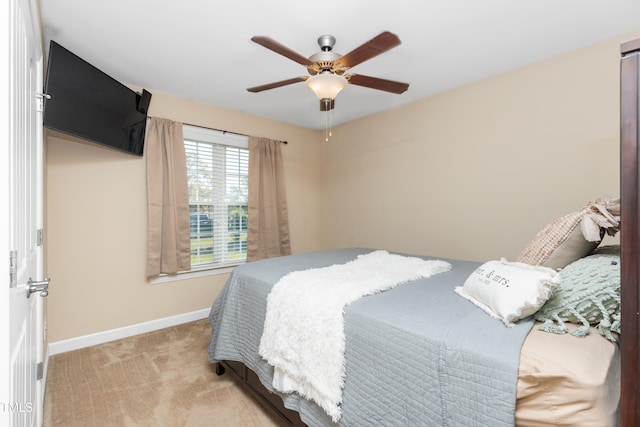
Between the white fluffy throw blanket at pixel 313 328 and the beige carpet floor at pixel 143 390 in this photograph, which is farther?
the beige carpet floor at pixel 143 390

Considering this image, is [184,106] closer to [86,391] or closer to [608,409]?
[86,391]

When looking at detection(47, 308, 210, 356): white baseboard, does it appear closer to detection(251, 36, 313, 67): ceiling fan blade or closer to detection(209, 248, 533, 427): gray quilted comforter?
detection(209, 248, 533, 427): gray quilted comforter

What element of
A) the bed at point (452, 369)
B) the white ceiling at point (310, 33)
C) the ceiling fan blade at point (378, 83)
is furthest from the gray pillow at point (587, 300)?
the white ceiling at point (310, 33)

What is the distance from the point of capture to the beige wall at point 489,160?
2320 millimetres

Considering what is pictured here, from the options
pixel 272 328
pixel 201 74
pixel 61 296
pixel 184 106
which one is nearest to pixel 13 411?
pixel 272 328

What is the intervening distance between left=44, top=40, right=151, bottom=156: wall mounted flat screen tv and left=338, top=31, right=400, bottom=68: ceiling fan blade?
183cm

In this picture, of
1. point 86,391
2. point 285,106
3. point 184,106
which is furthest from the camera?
point 285,106

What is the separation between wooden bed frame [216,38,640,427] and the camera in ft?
2.31

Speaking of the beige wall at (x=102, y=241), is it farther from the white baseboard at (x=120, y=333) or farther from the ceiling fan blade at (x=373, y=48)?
the ceiling fan blade at (x=373, y=48)

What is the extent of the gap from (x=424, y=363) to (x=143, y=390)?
1979 mm

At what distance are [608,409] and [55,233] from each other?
357 cm

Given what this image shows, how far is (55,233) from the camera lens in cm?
261

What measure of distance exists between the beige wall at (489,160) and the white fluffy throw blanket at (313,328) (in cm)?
140

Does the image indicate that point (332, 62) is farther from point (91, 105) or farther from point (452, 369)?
point (91, 105)
